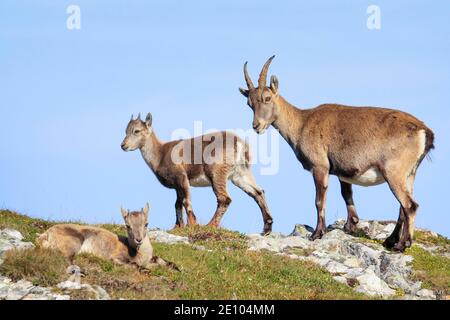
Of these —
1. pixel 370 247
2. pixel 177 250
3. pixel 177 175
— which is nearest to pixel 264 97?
pixel 177 175

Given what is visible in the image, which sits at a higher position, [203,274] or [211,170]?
[211,170]

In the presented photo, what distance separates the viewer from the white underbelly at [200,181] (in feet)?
84.4


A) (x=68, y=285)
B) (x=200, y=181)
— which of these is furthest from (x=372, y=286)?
(x=200, y=181)

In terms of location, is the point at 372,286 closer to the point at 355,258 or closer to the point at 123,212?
the point at 355,258

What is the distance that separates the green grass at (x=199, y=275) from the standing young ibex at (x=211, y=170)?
4439mm

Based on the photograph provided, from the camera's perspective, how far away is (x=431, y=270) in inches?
872

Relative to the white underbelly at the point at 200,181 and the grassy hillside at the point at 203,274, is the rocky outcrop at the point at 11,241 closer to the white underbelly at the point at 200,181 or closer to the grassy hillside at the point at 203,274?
the grassy hillside at the point at 203,274

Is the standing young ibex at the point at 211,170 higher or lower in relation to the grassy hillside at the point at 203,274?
higher

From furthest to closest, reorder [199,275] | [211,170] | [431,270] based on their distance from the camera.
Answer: [211,170] < [431,270] < [199,275]

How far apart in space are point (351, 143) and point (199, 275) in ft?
24.8

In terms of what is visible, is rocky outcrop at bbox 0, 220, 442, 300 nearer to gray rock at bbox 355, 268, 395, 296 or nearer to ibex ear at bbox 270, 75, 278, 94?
gray rock at bbox 355, 268, 395, 296

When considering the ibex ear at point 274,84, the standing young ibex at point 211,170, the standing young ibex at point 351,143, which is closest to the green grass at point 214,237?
the standing young ibex at point 211,170

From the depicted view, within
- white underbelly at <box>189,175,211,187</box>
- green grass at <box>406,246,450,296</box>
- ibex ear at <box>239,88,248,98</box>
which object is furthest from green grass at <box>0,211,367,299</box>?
ibex ear at <box>239,88,248,98</box>
